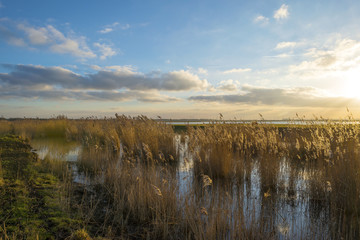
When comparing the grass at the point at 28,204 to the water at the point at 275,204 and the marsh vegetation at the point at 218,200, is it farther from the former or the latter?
the water at the point at 275,204

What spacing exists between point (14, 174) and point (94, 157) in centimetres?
265

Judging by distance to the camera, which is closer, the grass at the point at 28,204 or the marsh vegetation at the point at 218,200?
the grass at the point at 28,204

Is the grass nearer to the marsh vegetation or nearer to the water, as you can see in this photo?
the marsh vegetation

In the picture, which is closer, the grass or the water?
the grass

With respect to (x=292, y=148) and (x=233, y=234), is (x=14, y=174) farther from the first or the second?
(x=292, y=148)

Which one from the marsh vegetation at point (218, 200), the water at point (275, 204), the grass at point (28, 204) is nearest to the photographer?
the grass at point (28, 204)

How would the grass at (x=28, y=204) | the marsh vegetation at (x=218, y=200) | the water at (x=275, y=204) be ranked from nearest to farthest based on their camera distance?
the grass at (x=28, y=204) < the marsh vegetation at (x=218, y=200) < the water at (x=275, y=204)

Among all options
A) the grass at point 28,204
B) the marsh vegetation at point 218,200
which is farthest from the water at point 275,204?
the grass at point 28,204

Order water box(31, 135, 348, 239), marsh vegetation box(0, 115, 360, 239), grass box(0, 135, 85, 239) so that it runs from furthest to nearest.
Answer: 1. water box(31, 135, 348, 239)
2. marsh vegetation box(0, 115, 360, 239)
3. grass box(0, 135, 85, 239)

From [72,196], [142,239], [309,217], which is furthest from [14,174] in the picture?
[309,217]

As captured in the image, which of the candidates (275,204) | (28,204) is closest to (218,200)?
(275,204)

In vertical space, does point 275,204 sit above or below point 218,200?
below

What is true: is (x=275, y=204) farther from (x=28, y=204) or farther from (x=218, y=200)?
(x=28, y=204)

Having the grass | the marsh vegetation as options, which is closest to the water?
the marsh vegetation
